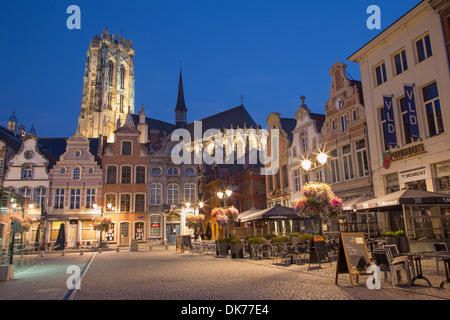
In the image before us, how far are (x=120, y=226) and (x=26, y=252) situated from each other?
23043 mm

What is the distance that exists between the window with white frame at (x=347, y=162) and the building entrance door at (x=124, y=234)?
2441cm

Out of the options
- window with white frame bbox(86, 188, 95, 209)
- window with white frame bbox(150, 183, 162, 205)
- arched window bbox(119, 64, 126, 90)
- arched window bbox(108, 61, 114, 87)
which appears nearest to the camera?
window with white frame bbox(86, 188, 95, 209)

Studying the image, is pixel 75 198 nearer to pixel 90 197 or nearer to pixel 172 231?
pixel 90 197

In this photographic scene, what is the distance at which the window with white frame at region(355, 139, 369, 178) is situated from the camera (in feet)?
70.4

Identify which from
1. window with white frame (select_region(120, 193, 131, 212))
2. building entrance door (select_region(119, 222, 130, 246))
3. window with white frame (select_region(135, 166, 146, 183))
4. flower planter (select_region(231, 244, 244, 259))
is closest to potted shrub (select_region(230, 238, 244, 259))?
flower planter (select_region(231, 244, 244, 259))

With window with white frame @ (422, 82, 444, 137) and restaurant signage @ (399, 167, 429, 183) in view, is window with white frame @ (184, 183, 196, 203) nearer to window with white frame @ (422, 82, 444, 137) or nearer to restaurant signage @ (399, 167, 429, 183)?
restaurant signage @ (399, 167, 429, 183)

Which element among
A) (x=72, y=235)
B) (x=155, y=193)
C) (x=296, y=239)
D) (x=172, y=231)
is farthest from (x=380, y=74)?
(x=72, y=235)

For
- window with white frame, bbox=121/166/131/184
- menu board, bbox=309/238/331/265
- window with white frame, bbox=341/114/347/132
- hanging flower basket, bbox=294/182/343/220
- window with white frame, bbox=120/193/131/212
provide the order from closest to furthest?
menu board, bbox=309/238/331/265 < hanging flower basket, bbox=294/182/343/220 < window with white frame, bbox=341/114/347/132 < window with white frame, bbox=120/193/131/212 < window with white frame, bbox=121/166/131/184

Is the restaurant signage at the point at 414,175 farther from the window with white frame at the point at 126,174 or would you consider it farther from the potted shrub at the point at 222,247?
the window with white frame at the point at 126,174

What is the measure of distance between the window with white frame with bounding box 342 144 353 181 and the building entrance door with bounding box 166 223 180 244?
73.0 ft

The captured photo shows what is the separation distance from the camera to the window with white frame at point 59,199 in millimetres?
37750

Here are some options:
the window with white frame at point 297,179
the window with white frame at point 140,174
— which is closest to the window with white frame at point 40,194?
the window with white frame at point 140,174
